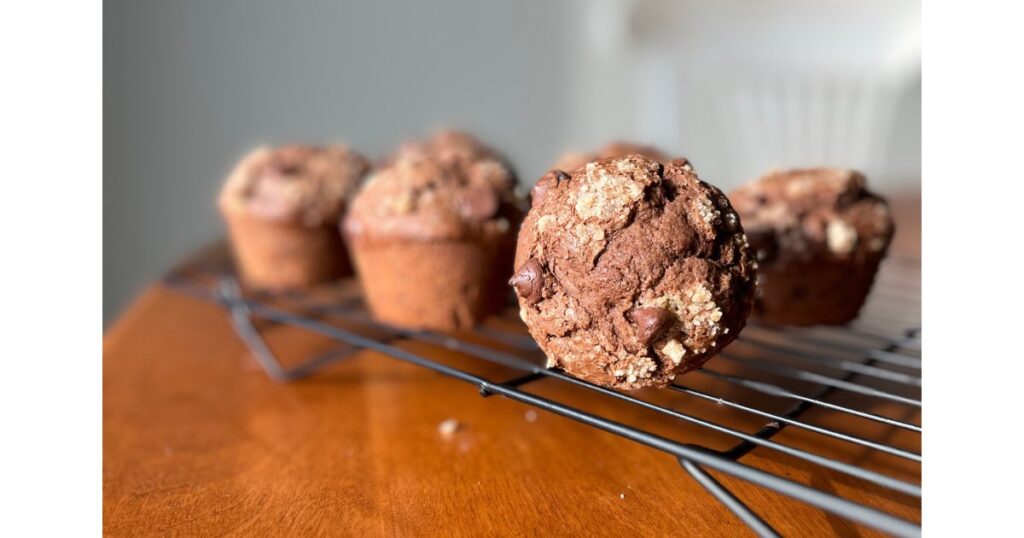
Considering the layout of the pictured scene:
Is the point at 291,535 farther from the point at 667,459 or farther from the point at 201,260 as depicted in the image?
the point at 201,260

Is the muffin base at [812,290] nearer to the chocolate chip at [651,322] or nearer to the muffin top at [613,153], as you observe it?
the muffin top at [613,153]

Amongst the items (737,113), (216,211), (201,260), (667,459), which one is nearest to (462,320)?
(667,459)

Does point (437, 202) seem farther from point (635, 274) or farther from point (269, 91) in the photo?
point (269, 91)

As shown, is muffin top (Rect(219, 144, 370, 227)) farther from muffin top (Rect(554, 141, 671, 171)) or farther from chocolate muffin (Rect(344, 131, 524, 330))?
muffin top (Rect(554, 141, 671, 171))

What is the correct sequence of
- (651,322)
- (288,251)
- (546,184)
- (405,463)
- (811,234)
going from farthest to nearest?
(288,251) → (811,234) → (405,463) → (546,184) → (651,322)

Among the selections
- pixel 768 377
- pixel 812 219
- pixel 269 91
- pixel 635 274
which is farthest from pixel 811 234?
pixel 269 91

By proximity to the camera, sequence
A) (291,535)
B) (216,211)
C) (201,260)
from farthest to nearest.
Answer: (201,260)
(216,211)
(291,535)

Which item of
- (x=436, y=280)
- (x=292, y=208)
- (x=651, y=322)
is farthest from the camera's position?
(x=292, y=208)
